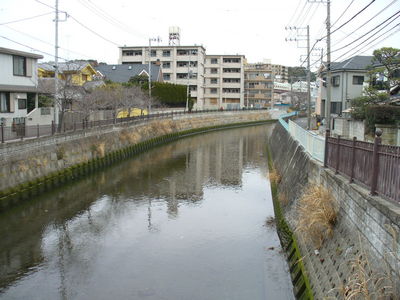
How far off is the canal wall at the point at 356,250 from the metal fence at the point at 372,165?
192 millimetres

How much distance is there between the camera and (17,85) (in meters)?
28.2

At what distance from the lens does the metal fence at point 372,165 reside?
6594mm

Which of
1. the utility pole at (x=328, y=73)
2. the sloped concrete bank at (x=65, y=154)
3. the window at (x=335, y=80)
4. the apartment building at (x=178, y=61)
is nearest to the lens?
the sloped concrete bank at (x=65, y=154)

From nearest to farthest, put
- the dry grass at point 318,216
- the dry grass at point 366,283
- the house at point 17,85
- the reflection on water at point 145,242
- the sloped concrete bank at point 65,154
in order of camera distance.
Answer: the dry grass at point 366,283
the dry grass at point 318,216
the reflection on water at point 145,242
the sloped concrete bank at point 65,154
the house at point 17,85

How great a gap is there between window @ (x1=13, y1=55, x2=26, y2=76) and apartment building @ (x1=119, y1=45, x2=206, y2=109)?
5072cm

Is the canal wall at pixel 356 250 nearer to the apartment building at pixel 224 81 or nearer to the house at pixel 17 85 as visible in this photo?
the house at pixel 17 85

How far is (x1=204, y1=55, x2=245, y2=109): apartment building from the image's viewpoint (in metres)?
89.1

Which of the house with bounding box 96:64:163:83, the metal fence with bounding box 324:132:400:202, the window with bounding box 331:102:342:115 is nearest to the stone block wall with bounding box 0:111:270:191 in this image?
the metal fence with bounding box 324:132:400:202

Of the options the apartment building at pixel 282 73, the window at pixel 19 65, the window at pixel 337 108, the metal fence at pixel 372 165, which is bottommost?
the metal fence at pixel 372 165

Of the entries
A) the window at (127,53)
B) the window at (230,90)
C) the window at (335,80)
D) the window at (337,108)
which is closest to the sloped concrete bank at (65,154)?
the window at (337,108)

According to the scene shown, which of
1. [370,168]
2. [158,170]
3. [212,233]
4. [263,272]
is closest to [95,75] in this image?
[158,170]

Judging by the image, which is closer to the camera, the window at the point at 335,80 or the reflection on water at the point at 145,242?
the reflection on water at the point at 145,242

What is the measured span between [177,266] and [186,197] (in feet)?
28.3

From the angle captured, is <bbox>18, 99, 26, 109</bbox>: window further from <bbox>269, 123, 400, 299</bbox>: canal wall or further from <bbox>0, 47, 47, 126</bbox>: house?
<bbox>269, 123, 400, 299</bbox>: canal wall
